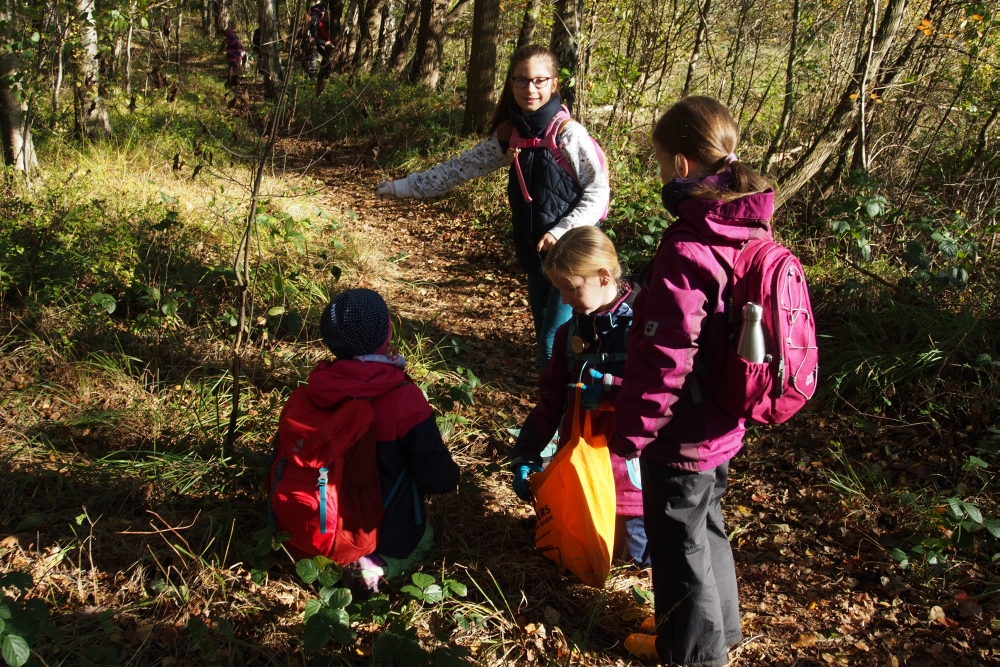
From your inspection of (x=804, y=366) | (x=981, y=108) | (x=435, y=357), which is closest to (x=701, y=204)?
(x=804, y=366)

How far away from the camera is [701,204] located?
199 cm

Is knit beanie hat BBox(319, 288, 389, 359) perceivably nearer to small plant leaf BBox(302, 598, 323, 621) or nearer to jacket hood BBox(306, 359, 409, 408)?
jacket hood BBox(306, 359, 409, 408)

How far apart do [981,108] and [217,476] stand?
6666mm

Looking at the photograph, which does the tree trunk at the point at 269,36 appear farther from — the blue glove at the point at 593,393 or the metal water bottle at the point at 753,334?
the metal water bottle at the point at 753,334

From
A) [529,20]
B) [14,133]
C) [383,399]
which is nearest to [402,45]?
[529,20]

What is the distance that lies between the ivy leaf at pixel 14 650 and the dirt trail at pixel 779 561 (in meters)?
1.54

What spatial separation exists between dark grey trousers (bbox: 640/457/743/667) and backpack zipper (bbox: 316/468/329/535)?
1.09 metres

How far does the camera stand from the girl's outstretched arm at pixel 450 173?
12.0 ft

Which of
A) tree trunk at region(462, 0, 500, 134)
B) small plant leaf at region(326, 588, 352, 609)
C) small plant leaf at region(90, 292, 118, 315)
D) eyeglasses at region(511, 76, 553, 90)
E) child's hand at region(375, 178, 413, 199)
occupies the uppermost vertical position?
tree trunk at region(462, 0, 500, 134)

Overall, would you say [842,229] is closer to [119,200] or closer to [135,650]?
[135,650]

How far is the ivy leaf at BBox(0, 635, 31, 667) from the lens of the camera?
1.84 meters

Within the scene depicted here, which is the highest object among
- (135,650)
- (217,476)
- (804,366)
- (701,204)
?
(701,204)

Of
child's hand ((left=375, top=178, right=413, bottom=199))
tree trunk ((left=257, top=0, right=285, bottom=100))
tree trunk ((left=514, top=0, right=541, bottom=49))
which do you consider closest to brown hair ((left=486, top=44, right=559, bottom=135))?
child's hand ((left=375, top=178, right=413, bottom=199))

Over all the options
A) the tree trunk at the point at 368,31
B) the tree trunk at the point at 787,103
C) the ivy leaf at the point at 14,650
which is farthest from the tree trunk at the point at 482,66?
the ivy leaf at the point at 14,650
